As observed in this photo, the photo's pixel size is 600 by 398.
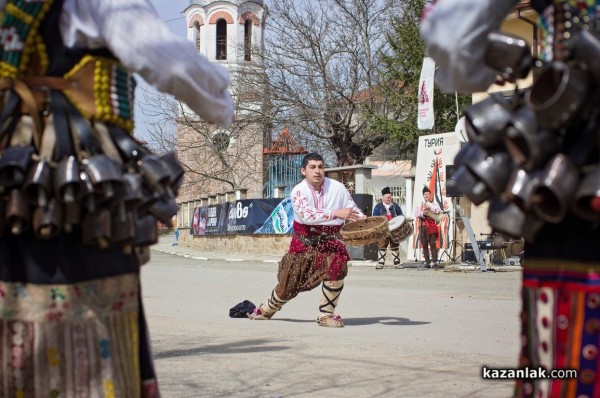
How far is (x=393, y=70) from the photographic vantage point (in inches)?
1656

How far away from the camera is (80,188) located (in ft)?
11.2

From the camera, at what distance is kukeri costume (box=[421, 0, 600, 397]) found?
2.99 metres

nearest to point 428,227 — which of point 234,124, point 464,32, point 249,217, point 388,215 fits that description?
point 388,215

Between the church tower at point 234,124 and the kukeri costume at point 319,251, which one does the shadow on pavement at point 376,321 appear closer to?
the kukeri costume at point 319,251

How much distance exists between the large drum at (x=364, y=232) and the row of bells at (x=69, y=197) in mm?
10805

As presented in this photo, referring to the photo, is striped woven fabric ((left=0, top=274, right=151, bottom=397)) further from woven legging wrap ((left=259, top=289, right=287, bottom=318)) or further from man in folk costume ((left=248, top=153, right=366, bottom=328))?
woven legging wrap ((left=259, top=289, right=287, bottom=318))

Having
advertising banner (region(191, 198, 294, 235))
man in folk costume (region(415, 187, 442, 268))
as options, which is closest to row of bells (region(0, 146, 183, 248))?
man in folk costume (region(415, 187, 442, 268))

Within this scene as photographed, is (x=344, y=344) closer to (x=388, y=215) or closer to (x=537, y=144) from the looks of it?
(x=537, y=144)

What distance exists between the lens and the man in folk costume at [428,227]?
23.0 metres

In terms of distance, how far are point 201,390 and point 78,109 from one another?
295 centimetres

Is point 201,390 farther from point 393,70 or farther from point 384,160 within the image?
point 384,160

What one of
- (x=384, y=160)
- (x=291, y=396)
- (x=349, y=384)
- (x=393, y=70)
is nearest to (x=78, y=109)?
(x=291, y=396)

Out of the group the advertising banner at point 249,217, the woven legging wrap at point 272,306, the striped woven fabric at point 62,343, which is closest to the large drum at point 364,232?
the woven legging wrap at point 272,306

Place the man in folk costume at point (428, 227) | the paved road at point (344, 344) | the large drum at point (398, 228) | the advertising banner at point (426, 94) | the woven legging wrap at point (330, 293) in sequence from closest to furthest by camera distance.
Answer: the paved road at point (344, 344)
the woven legging wrap at point (330, 293)
the large drum at point (398, 228)
the man in folk costume at point (428, 227)
the advertising banner at point (426, 94)
